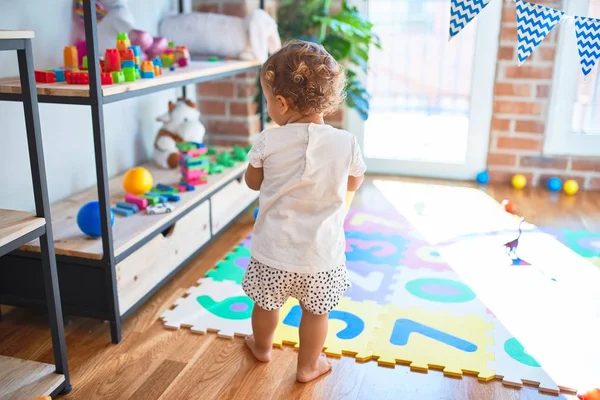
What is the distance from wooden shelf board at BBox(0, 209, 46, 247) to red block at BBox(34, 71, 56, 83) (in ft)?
1.34

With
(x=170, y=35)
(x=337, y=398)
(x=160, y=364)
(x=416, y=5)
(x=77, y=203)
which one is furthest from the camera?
(x=416, y=5)

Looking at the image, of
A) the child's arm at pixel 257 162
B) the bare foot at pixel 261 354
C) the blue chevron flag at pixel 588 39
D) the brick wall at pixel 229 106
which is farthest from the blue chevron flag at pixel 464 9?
the brick wall at pixel 229 106

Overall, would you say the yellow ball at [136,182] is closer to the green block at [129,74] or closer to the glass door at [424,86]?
the green block at [129,74]

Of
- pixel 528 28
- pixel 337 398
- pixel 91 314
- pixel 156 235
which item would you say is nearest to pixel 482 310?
pixel 337 398

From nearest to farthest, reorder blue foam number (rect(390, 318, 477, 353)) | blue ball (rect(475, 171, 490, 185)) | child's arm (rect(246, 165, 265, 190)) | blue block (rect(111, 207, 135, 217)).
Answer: child's arm (rect(246, 165, 265, 190))
blue foam number (rect(390, 318, 477, 353))
blue block (rect(111, 207, 135, 217))
blue ball (rect(475, 171, 490, 185))

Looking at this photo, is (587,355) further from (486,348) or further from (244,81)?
(244,81)

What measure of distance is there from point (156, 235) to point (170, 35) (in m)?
1.07

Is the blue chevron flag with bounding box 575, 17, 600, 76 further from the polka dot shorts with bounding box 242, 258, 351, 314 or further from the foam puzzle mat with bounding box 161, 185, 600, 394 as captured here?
the polka dot shorts with bounding box 242, 258, 351, 314

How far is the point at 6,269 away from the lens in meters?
1.69

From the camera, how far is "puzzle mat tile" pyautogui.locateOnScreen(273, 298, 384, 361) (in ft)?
5.28

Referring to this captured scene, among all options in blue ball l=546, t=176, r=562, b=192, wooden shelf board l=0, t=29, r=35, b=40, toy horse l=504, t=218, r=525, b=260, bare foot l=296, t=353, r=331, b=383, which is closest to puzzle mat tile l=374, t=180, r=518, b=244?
toy horse l=504, t=218, r=525, b=260

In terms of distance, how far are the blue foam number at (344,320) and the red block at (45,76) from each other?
91cm

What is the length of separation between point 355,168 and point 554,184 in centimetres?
197

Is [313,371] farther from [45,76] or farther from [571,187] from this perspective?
[571,187]
